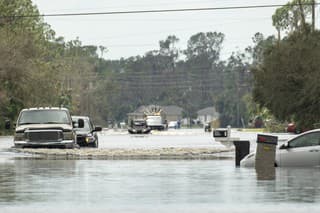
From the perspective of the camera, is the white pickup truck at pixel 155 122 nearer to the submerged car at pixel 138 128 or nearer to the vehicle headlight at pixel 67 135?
the submerged car at pixel 138 128

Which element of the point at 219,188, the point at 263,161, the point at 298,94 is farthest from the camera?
the point at 298,94

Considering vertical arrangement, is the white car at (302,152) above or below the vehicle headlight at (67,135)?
below

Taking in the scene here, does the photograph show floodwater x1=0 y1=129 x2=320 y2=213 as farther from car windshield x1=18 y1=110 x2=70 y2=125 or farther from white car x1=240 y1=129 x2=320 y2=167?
car windshield x1=18 y1=110 x2=70 y2=125

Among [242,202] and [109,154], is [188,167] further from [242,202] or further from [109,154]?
[242,202]

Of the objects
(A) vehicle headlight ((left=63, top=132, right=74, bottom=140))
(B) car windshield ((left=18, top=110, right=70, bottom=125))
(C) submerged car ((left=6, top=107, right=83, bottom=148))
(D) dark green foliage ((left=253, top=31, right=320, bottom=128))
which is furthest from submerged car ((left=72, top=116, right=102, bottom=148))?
(D) dark green foliage ((left=253, top=31, right=320, bottom=128))

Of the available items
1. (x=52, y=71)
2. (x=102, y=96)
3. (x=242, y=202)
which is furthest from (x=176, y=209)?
(x=102, y=96)

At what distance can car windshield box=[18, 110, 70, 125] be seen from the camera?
4000cm

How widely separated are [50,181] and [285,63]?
32867 millimetres

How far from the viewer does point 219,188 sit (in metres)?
21.1

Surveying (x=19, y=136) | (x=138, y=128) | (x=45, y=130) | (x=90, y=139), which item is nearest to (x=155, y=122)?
(x=138, y=128)

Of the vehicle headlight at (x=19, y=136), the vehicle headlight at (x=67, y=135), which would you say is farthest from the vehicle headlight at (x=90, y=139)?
the vehicle headlight at (x=19, y=136)

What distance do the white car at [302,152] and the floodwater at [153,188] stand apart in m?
1.09

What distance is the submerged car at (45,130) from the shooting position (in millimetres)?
39375

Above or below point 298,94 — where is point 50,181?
below
